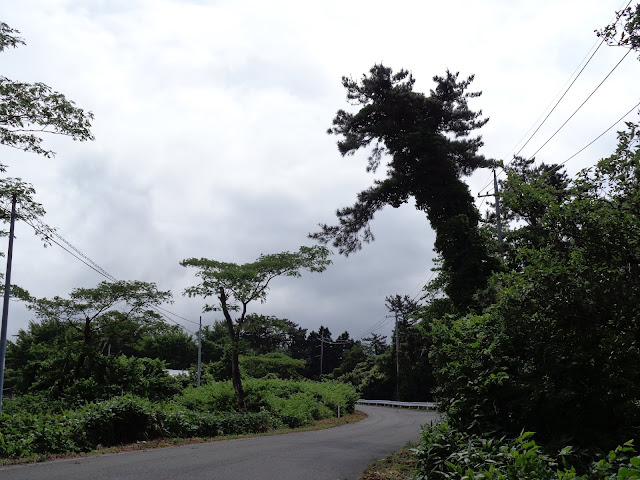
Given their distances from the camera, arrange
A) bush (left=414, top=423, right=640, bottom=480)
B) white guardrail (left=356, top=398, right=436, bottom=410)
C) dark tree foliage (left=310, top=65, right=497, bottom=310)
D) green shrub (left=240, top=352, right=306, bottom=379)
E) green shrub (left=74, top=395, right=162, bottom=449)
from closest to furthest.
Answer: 1. bush (left=414, top=423, right=640, bottom=480)
2. green shrub (left=74, top=395, right=162, bottom=449)
3. dark tree foliage (left=310, top=65, right=497, bottom=310)
4. white guardrail (left=356, top=398, right=436, bottom=410)
5. green shrub (left=240, top=352, right=306, bottom=379)

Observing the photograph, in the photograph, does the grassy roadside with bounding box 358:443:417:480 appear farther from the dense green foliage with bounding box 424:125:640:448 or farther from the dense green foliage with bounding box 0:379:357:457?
the dense green foliage with bounding box 0:379:357:457

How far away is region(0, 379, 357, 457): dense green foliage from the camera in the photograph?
12.3 metres

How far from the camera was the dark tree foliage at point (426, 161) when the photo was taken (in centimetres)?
2092

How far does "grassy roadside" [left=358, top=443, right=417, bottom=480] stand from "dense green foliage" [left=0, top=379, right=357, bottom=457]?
26.4 ft

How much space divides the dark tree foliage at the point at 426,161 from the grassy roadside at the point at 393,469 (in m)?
10.3

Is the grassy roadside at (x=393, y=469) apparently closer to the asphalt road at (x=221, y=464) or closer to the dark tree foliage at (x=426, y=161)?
the asphalt road at (x=221, y=464)

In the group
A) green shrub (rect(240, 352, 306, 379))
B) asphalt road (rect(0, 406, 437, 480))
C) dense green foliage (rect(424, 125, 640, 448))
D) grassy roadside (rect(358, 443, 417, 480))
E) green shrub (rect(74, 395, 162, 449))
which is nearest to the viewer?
dense green foliage (rect(424, 125, 640, 448))

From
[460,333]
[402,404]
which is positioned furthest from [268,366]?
[460,333]

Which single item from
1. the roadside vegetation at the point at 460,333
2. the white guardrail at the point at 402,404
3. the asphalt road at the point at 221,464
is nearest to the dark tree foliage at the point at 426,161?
the roadside vegetation at the point at 460,333

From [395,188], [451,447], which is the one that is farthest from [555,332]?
[395,188]

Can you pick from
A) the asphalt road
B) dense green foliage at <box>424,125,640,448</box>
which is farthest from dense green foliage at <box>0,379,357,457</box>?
dense green foliage at <box>424,125,640,448</box>

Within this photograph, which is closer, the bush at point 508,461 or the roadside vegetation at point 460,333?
the bush at point 508,461

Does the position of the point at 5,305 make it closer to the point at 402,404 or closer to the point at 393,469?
the point at 393,469

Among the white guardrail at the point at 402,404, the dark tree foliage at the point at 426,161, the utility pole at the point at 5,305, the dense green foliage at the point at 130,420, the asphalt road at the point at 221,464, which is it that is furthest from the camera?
the white guardrail at the point at 402,404
